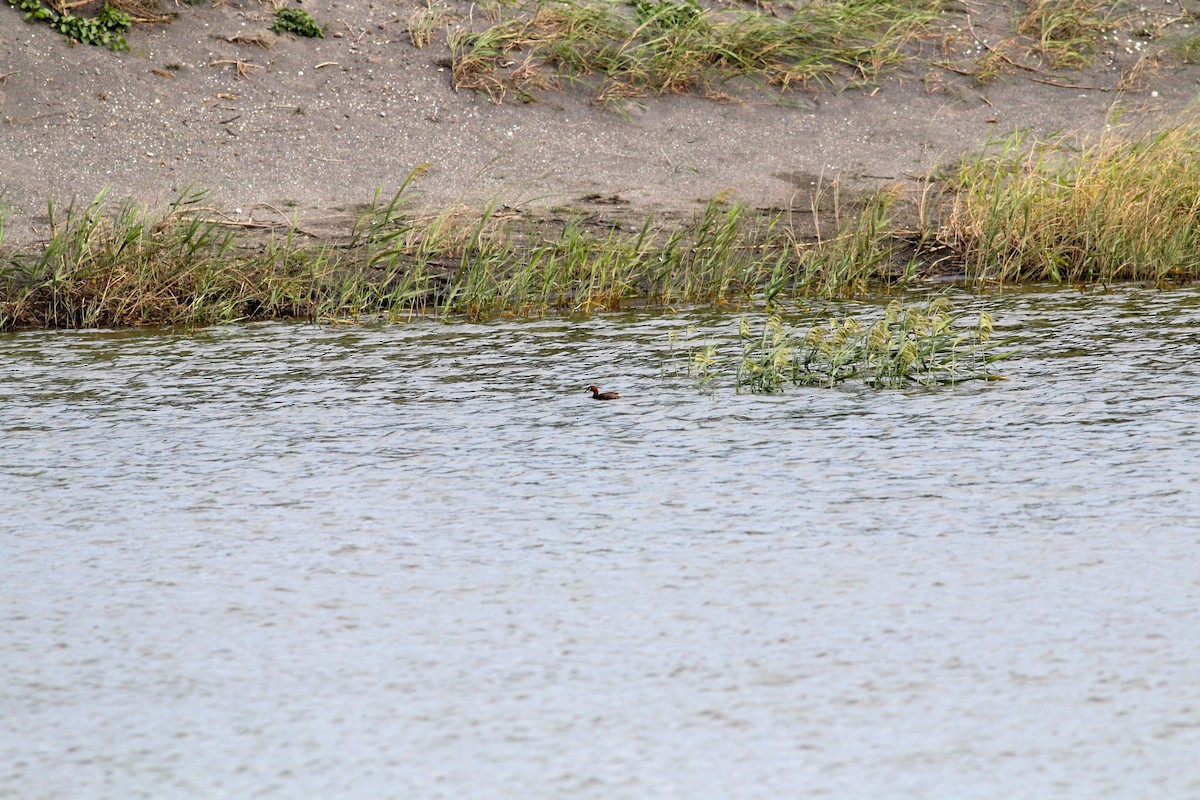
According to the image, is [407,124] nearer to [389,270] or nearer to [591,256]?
[591,256]

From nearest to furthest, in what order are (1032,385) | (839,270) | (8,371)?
(1032,385)
(8,371)
(839,270)

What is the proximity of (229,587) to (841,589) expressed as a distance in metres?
1.41

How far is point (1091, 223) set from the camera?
839 cm

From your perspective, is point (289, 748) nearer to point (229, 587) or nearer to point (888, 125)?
point (229, 587)

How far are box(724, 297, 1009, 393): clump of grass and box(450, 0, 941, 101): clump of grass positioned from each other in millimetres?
5475

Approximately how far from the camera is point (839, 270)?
8.33 metres

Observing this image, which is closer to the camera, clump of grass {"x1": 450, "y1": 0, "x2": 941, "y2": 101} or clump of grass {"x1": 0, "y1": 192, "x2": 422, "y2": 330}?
clump of grass {"x1": 0, "y1": 192, "x2": 422, "y2": 330}

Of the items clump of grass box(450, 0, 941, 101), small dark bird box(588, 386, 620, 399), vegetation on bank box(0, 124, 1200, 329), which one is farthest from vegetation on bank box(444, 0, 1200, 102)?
small dark bird box(588, 386, 620, 399)

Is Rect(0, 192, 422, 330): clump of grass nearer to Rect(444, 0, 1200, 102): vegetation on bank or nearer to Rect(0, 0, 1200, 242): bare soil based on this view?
Rect(0, 0, 1200, 242): bare soil

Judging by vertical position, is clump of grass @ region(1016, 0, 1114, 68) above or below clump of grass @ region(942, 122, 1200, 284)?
above

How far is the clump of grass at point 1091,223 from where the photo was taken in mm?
8336

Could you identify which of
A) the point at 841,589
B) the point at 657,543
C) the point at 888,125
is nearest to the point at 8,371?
A: the point at 657,543

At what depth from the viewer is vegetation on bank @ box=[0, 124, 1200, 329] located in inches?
311

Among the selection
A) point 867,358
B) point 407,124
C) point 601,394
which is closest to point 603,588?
point 601,394
